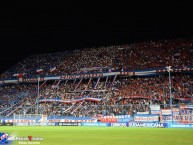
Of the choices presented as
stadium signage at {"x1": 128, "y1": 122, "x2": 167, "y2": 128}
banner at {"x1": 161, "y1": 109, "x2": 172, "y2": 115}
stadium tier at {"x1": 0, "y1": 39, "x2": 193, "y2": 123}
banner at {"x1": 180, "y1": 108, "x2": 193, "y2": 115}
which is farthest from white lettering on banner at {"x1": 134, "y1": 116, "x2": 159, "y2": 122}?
banner at {"x1": 180, "y1": 108, "x2": 193, "y2": 115}

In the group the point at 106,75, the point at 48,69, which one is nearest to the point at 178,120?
the point at 106,75

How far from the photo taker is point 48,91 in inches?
2699

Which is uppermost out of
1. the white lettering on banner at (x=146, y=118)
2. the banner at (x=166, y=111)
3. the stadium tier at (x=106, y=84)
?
the stadium tier at (x=106, y=84)

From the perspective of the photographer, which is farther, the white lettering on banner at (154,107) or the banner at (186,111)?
the white lettering on banner at (154,107)

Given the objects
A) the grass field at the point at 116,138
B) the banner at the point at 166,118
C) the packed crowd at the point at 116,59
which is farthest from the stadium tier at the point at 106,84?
the grass field at the point at 116,138

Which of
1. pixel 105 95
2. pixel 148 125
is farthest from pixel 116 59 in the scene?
pixel 148 125

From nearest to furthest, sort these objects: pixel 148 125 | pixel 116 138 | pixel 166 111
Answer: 1. pixel 116 138
2. pixel 148 125
3. pixel 166 111

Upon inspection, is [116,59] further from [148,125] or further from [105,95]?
[148,125]

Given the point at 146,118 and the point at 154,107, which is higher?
the point at 154,107

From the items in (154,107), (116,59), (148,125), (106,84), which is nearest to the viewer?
(148,125)

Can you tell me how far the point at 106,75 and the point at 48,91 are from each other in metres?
13.1

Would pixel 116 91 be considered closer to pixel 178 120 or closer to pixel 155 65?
pixel 155 65

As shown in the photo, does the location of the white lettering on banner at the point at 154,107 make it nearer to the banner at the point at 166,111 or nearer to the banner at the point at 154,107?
the banner at the point at 154,107

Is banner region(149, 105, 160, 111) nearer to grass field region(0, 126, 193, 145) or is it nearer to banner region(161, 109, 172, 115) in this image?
banner region(161, 109, 172, 115)
